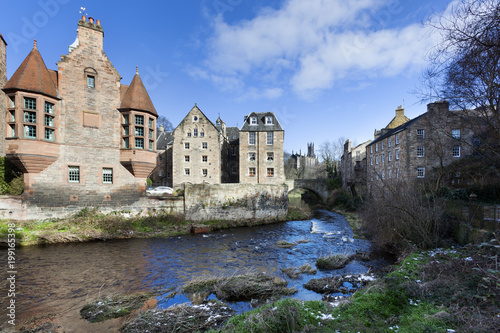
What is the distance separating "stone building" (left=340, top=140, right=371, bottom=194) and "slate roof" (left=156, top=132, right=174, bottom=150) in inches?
1206

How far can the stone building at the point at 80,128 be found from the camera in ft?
48.9

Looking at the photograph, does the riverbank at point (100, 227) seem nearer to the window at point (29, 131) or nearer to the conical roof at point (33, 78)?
the window at point (29, 131)

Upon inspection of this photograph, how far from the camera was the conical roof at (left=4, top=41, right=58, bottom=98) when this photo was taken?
1466cm

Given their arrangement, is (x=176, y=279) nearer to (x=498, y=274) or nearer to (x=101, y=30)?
(x=498, y=274)

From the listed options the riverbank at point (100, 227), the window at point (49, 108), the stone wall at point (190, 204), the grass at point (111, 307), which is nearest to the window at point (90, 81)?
the window at point (49, 108)

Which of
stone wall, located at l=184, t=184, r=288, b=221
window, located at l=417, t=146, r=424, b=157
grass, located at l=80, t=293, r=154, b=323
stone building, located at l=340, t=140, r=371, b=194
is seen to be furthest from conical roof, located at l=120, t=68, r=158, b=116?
stone building, located at l=340, t=140, r=371, b=194

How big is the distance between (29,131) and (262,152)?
2504 centimetres

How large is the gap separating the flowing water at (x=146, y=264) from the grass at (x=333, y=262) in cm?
33

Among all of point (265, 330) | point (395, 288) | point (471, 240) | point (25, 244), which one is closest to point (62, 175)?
point (25, 244)

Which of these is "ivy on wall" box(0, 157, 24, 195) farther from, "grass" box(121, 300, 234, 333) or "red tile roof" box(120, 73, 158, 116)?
"grass" box(121, 300, 234, 333)

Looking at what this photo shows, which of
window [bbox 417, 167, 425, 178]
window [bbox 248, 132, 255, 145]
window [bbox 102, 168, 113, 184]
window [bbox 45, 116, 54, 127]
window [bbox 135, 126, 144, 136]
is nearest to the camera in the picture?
window [bbox 45, 116, 54, 127]

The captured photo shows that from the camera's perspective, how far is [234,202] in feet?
71.6

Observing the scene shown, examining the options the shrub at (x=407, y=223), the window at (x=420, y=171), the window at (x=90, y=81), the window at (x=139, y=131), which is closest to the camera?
the shrub at (x=407, y=223)

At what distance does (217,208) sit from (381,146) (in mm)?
25504
